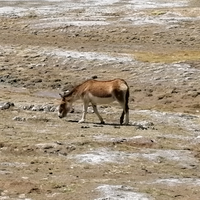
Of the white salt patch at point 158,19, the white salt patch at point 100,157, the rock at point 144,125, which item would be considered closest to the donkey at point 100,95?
the rock at point 144,125

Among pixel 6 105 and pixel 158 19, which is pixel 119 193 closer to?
pixel 6 105

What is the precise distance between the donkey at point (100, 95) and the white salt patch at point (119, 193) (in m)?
8.87

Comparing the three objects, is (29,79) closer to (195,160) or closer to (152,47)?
(152,47)

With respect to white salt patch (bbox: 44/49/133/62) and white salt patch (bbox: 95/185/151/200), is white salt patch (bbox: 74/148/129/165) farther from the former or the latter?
white salt patch (bbox: 44/49/133/62)

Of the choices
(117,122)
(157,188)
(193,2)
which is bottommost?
(193,2)

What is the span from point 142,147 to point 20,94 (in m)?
13.5

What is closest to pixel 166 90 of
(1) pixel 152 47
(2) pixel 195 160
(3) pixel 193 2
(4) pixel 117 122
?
(4) pixel 117 122

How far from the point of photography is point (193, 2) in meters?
69.8

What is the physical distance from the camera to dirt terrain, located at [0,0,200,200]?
13.4 meters

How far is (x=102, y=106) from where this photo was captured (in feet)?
85.4

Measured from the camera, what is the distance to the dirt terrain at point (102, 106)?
13.4 meters

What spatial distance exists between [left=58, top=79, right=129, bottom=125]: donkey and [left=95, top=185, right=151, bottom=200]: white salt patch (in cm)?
887

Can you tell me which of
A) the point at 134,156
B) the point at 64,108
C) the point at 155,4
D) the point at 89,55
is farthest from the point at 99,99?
the point at 155,4

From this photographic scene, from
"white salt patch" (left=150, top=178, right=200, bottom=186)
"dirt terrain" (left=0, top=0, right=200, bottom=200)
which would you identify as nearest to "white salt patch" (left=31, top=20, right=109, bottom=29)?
"dirt terrain" (left=0, top=0, right=200, bottom=200)
